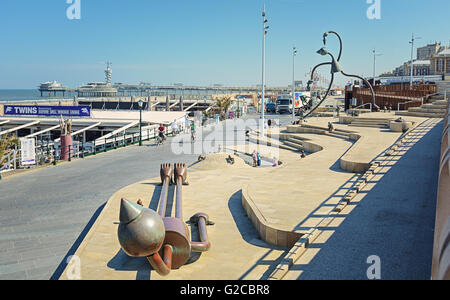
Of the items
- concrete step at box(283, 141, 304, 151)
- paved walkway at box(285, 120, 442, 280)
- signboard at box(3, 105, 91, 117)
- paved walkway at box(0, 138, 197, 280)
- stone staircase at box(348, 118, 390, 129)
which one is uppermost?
signboard at box(3, 105, 91, 117)

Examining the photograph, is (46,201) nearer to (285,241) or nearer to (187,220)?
(187,220)

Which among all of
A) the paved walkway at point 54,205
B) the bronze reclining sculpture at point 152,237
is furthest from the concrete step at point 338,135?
the bronze reclining sculpture at point 152,237

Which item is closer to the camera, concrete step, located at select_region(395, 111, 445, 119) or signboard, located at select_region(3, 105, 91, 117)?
concrete step, located at select_region(395, 111, 445, 119)

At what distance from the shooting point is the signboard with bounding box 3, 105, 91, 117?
27.7m

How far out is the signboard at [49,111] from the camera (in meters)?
27.7

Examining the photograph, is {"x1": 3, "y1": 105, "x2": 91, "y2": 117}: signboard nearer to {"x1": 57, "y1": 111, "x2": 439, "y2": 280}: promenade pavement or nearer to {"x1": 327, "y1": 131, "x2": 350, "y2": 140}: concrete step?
{"x1": 57, "y1": 111, "x2": 439, "y2": 280}: promenade pavement

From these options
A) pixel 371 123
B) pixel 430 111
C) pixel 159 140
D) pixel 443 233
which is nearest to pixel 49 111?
pixel 159 140

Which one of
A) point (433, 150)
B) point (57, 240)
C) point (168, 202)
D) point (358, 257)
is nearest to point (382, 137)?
point (433, 150)

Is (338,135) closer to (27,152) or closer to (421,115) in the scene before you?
(421,115)

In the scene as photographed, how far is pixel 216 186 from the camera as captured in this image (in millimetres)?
11906

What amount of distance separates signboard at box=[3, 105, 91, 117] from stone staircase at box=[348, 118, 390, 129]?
697 inches

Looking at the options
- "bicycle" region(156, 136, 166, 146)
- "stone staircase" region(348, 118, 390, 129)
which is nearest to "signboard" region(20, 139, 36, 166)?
"bicycle" region(156, 136, 166, 146)

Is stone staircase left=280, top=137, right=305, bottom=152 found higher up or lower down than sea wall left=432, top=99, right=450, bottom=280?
lower down

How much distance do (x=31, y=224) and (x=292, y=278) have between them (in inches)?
258
